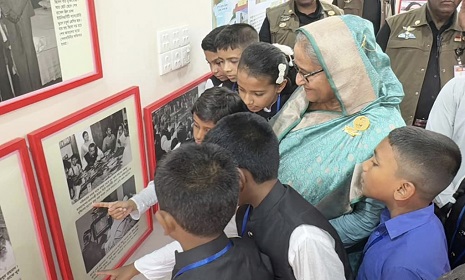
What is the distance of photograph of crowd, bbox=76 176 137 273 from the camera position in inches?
39.7

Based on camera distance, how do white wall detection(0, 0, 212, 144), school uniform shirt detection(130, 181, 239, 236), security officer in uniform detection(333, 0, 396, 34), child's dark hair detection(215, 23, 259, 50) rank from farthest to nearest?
security officer in uniform detection(333, 0, 396, 34) → child's dark hair detection(215, 23, 259, 50) → school uniform shirt detection(130, 181, 239, 236) → white wall detection(0, 0, 212, 144)

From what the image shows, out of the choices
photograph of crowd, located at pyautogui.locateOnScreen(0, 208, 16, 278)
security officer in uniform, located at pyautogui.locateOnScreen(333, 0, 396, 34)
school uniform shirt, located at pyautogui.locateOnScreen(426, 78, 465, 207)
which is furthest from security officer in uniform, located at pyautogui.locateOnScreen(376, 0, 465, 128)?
photograph of crowd, located at pyautogui.locateOnScreen(0, 208, 16, 278)

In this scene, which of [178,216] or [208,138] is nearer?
[178,216]

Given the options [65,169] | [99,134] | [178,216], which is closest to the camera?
[178,216]

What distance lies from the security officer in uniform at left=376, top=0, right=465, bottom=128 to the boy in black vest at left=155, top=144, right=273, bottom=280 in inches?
62.4

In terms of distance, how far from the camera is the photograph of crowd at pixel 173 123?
4.20 feet

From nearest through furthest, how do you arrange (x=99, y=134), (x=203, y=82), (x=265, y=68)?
(x=99, y=134) → (x=265, y=68) → (x=203, y=82)

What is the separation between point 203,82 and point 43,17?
86 cm

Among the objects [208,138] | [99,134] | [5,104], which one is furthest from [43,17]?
[208,138]

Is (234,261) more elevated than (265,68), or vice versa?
(265,68)

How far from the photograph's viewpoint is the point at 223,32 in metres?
1.45

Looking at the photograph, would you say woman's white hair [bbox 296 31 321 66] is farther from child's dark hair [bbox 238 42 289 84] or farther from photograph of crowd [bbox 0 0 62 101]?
photograph of crowd [bbox 0 0 62 101]

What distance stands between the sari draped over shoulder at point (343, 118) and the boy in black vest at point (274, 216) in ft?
0.50

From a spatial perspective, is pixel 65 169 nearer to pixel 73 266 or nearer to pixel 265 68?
pixel 73 266
